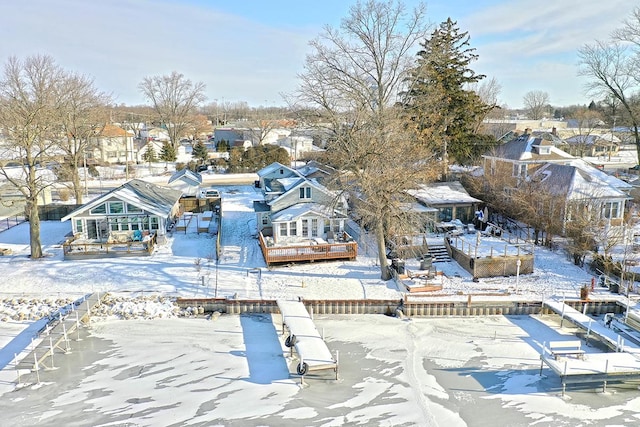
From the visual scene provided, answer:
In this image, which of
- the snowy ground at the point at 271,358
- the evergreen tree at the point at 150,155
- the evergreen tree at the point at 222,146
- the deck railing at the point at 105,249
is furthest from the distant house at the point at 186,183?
the evergreen tree at the point at 222,146

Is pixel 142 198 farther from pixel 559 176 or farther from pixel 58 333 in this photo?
pixel 559 176

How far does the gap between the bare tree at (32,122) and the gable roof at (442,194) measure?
20.2 m

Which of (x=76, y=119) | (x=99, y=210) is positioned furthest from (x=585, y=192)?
(x=76, y=119)

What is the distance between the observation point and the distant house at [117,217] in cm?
2552

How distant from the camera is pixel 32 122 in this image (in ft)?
82.0

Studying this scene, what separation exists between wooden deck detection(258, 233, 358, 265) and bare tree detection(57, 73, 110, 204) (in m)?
17.9

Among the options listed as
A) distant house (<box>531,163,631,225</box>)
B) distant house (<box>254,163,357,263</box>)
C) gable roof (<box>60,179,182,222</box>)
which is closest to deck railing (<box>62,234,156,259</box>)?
gable roof (<box>60,179,182,222</box>)

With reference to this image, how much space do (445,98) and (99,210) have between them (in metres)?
25.2

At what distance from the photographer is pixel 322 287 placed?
19.9 metres

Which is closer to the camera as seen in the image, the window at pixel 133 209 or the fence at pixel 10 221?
the window at pixel 133 209

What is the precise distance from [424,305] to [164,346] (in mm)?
9227

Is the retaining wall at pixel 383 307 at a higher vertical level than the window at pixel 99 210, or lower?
lower

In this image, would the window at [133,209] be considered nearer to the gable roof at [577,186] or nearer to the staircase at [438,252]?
the staircase at [438,252]

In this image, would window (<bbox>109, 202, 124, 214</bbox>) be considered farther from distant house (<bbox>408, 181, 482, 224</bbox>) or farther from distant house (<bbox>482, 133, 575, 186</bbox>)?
distant house (<bbox>482, 133, 575, 186</bbox>)
